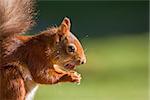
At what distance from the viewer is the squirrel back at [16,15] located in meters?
2.69

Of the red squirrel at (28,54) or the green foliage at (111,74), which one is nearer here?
the red squirrel at (28,54)

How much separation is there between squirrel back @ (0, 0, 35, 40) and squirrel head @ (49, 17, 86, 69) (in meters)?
0.12

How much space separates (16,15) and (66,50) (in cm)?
23

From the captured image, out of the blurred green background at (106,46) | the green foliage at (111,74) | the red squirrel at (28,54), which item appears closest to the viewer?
the red squirrel at (28,54)

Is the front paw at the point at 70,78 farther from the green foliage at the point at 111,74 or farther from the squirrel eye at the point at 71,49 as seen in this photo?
the green foliage at the point at 111,74

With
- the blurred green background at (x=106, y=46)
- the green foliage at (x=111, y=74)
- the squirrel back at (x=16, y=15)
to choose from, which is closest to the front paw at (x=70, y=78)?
the squirrel back at (x=16, y=15)

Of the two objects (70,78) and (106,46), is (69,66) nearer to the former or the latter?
(70,78)

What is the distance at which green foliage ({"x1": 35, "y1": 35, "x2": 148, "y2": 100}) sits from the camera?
6.92m

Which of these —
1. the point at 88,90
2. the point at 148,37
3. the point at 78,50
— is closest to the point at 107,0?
the point at 148,37

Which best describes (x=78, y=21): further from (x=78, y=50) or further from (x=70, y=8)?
(x=78, y=50)

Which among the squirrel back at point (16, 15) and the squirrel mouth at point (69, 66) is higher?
the squirrel back at point (16, 15)

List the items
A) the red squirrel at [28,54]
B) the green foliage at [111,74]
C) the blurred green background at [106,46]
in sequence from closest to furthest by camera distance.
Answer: the red squirrel at [28,54]
the green foliage at [111,74]
the blurred green background at [106,46]

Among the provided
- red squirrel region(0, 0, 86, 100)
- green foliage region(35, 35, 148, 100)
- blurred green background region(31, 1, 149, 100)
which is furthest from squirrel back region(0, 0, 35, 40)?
blurred green background region(31, 1, 149, 100)

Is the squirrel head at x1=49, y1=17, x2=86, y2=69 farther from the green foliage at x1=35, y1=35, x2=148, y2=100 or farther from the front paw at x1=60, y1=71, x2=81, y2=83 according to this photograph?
the green foliage at x1=35, y1=35, x2=148, y2=100
